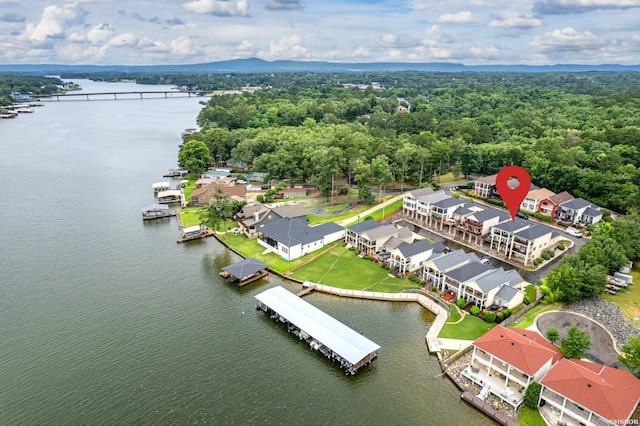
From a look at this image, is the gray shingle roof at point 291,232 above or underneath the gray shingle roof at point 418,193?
underneath

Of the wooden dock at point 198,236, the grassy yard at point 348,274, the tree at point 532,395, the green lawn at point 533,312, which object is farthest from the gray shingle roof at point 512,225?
the wooden dock at point 198,236

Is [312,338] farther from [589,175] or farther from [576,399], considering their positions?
[589,175]

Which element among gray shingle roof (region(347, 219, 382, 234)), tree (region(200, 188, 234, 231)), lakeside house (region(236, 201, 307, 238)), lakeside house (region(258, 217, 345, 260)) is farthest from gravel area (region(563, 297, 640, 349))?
tree (region(200, 188, 234, 231))

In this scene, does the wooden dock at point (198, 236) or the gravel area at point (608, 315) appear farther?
the wooden dock at point (198, 236)

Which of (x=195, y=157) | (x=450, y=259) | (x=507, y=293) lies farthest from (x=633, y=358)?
(x=195, y=157)

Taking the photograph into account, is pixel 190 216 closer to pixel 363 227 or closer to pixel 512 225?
pixel 363 227

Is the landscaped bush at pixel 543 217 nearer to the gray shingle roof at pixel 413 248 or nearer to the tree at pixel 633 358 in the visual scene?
the gray shingle roof at pixel 413 248

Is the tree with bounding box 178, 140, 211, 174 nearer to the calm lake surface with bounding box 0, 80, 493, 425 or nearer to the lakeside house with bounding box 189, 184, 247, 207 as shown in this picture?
the lakeside house with bounding box 189, 184, 247, 207
